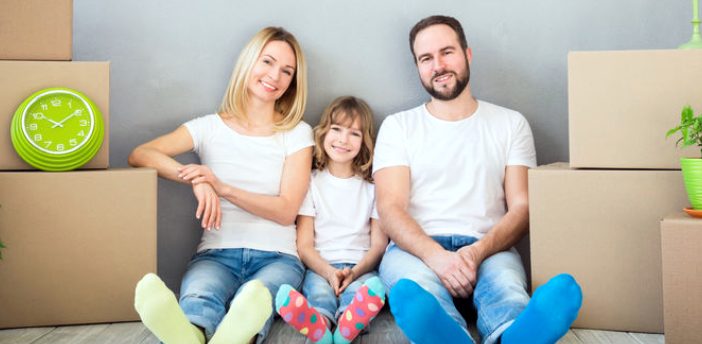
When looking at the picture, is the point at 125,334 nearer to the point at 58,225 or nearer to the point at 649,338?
the point at 58,225

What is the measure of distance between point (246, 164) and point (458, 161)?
64cm

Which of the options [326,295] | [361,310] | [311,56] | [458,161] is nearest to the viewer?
[361,310]

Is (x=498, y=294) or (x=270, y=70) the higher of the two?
(x=270, y=70)

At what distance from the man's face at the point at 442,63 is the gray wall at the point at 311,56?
7.3 inches

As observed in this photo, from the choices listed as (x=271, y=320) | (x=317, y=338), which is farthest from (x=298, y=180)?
(x=317, y=338)

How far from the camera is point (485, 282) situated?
159cm

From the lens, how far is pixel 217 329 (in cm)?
139

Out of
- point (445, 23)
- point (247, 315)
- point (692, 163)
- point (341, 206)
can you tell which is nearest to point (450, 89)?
point (445, 23)

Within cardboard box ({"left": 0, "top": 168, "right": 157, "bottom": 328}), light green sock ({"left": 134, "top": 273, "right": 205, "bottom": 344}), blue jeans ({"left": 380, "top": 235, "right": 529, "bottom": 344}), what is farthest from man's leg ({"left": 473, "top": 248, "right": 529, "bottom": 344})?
cardboard box ({"left": 0, "top": 168, "right": 157, "bottom": 328})

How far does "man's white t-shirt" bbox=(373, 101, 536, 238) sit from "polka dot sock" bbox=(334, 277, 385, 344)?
1.49 feet

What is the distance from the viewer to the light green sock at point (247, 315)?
1.34 meters

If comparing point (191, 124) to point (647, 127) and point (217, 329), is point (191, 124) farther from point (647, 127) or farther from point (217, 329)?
point (647, 127)

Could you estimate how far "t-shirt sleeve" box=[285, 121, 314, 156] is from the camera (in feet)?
6.47

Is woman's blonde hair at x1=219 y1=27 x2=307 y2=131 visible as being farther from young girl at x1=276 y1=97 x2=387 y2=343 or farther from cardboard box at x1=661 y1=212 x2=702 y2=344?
cardboard box at x1=661 y1=212 x2=702 y2=344
